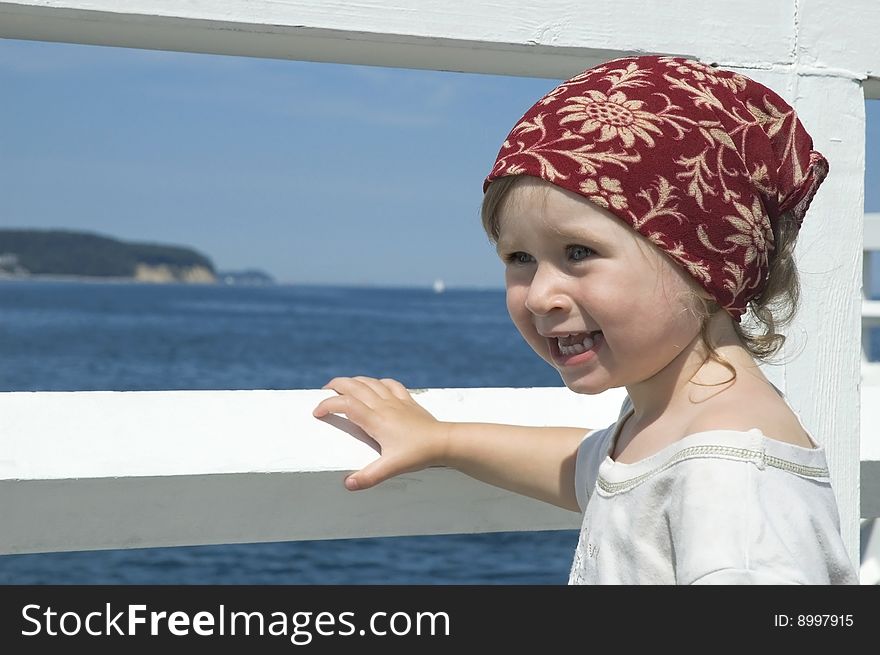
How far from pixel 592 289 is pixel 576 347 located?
105 mm

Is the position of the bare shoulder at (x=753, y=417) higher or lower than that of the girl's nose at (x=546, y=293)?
lower

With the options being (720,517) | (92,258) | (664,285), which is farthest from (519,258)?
(92,258)

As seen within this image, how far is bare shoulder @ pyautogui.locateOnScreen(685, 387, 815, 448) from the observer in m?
1.22

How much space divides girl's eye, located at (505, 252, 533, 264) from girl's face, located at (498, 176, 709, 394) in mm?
13

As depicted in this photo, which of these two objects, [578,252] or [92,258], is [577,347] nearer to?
[578,252]

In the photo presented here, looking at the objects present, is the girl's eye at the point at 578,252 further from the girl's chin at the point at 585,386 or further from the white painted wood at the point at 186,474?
the white painted wood at the point at 186,474

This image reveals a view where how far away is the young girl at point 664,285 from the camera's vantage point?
118 centimetres

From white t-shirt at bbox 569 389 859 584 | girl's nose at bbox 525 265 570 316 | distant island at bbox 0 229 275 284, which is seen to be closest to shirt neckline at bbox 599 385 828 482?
white t-shirt at bbox 569 389 859 584

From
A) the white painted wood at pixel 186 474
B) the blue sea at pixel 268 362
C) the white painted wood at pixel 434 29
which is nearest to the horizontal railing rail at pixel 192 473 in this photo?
the white painted wood at pixel 186 474

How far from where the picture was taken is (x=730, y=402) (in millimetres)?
1265

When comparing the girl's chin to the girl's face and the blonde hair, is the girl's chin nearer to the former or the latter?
the girl's face

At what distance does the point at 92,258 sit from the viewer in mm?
102375

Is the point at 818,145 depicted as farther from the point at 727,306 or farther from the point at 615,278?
the point at 615,278

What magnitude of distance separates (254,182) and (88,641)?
87.1 m
